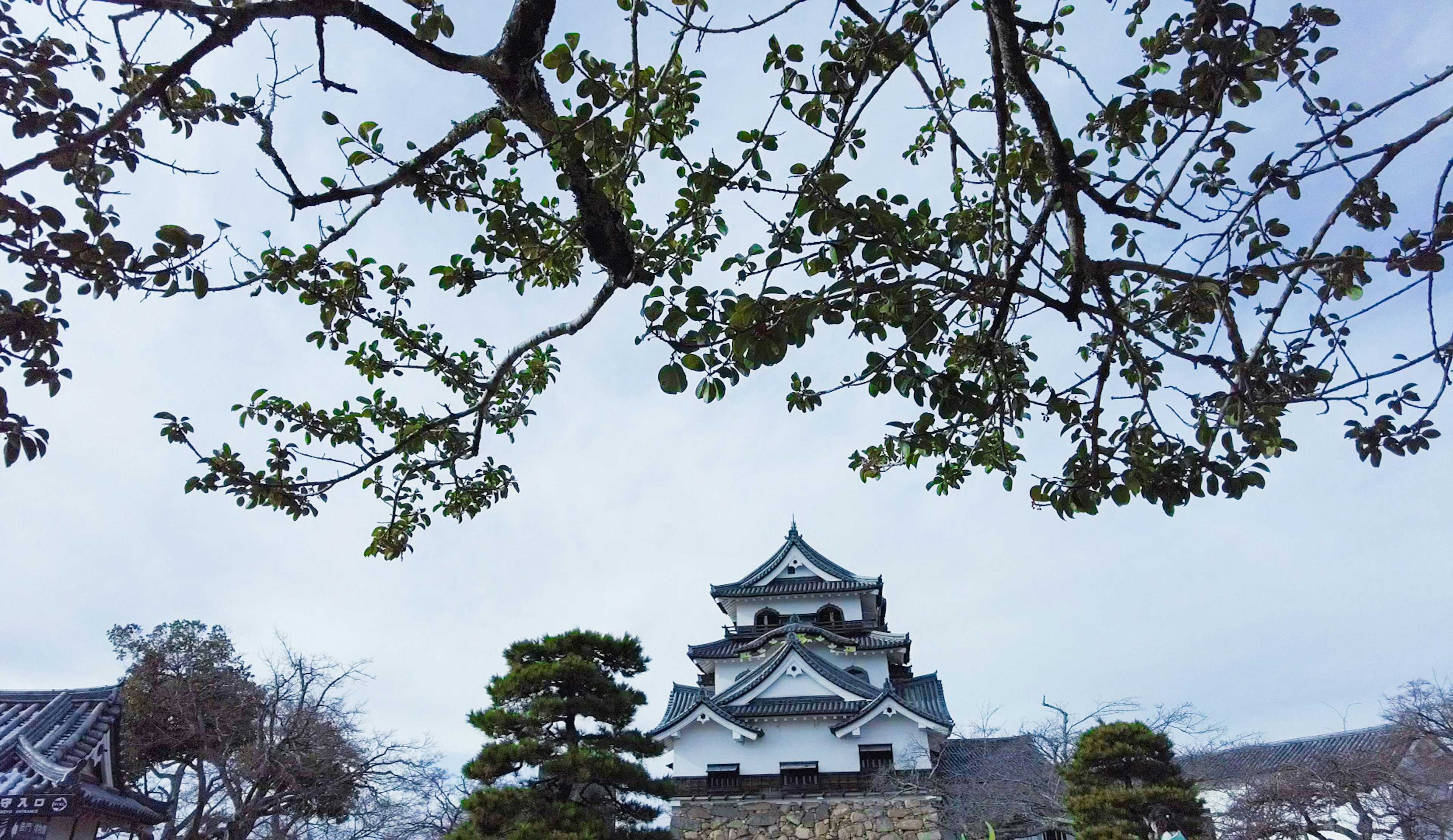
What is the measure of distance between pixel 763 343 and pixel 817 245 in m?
0.40

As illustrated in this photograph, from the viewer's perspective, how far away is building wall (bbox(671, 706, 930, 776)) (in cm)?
1770

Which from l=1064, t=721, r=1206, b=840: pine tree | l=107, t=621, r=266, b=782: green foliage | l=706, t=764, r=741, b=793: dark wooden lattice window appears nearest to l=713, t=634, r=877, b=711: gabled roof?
l=706, t=764, r=741, b=793: dark wooden lattice window

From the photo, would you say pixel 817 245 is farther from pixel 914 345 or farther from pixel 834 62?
pixel 834 62

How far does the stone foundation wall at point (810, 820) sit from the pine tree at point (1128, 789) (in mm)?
3909

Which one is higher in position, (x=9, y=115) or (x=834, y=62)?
(x=834, y=62)

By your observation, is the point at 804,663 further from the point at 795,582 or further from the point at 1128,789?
the point at 1128,789

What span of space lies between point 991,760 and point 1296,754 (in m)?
8.03

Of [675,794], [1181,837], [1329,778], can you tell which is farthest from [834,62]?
[1329,778]

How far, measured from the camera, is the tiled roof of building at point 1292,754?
1499 cm

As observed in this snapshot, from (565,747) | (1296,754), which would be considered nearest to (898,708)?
(565,747)

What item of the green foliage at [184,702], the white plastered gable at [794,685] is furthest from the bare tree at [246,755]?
the white plastered gable at [794,685]

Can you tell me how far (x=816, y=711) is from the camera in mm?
18016

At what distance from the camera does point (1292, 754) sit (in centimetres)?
1958

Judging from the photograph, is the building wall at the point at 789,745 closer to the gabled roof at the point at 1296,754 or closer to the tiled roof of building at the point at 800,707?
the tiled roof of building at the point at 800,707
